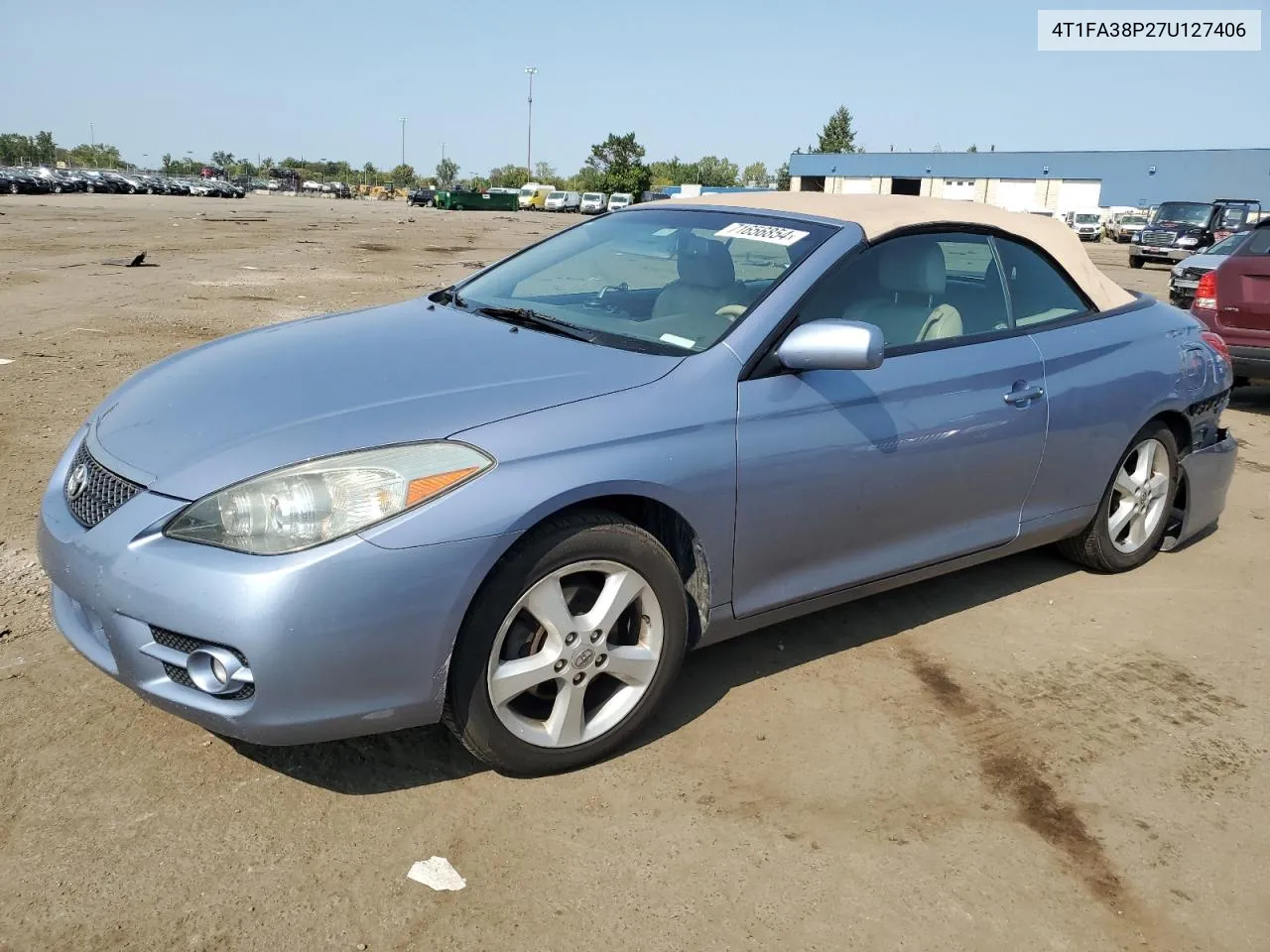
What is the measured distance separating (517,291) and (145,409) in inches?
56.3

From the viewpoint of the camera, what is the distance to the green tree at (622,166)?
308 feet

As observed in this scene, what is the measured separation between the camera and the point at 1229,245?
33.7 ft

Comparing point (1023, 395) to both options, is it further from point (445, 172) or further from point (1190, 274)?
point (445, 172)

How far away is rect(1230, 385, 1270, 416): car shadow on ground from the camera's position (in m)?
9.00

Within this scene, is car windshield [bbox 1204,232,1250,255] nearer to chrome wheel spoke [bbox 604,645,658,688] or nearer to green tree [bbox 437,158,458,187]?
chrome wheel spoke [bbox 604,645,658,688]

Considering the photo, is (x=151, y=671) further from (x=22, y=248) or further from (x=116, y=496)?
(x=22, y=248)

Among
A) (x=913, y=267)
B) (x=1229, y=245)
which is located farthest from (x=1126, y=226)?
(x=913, y=267)

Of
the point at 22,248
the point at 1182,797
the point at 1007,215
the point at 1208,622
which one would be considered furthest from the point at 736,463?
the point at 22,248

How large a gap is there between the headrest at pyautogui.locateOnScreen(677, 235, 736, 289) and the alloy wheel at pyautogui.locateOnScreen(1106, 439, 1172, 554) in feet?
6.69

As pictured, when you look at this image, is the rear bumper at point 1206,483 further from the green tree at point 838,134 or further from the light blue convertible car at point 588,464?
the green tree at point 838,134

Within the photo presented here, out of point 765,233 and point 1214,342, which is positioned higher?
point 765,233

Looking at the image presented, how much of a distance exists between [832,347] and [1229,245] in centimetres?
910

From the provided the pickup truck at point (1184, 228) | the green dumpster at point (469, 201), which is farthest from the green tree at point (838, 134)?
the pickup truck at point (1184, 228)

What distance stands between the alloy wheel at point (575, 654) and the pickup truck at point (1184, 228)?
2884 cm
